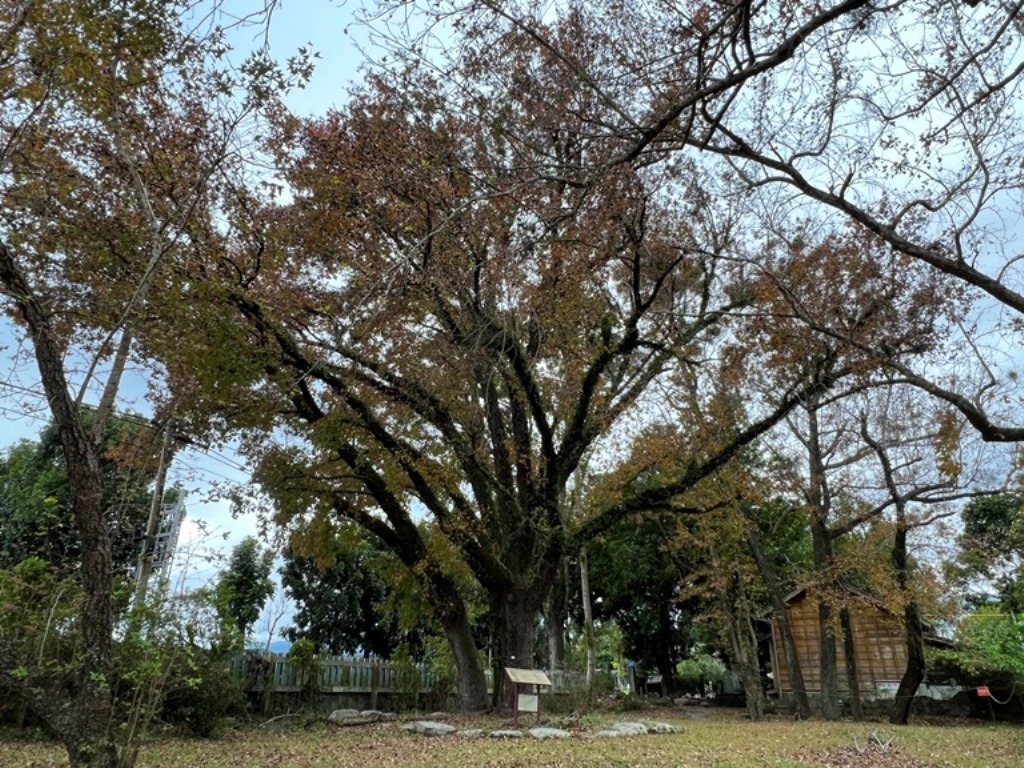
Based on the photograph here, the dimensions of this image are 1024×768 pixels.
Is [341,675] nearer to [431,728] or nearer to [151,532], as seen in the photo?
[431,728]

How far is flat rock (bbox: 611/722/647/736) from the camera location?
9689 mm

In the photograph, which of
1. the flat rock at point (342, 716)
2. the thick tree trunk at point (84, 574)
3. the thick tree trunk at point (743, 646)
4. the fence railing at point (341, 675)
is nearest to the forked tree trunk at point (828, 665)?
the thick tree trunk at point (743, 646)

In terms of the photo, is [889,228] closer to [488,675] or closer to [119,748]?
[119,748]

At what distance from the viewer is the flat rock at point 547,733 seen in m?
8.74

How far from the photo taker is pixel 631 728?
10047 mm

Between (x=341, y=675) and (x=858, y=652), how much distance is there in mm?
15409

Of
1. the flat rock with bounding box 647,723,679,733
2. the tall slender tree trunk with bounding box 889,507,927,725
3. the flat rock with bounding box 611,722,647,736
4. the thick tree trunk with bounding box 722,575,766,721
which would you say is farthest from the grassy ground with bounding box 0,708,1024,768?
the thick tree trunk with bounding box 722,575,766,721

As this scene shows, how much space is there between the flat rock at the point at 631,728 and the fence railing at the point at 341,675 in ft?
14.8

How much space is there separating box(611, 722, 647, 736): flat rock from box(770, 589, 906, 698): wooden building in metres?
9.38

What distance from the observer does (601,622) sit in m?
24.9

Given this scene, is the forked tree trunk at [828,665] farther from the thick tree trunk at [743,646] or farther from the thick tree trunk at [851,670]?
the thick tree trunk at [743,646]

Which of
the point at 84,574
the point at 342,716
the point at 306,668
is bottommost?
the point at 342,716

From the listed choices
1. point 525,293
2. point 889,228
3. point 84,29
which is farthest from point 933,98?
point 84,29

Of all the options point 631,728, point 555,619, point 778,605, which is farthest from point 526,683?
point 555,619
